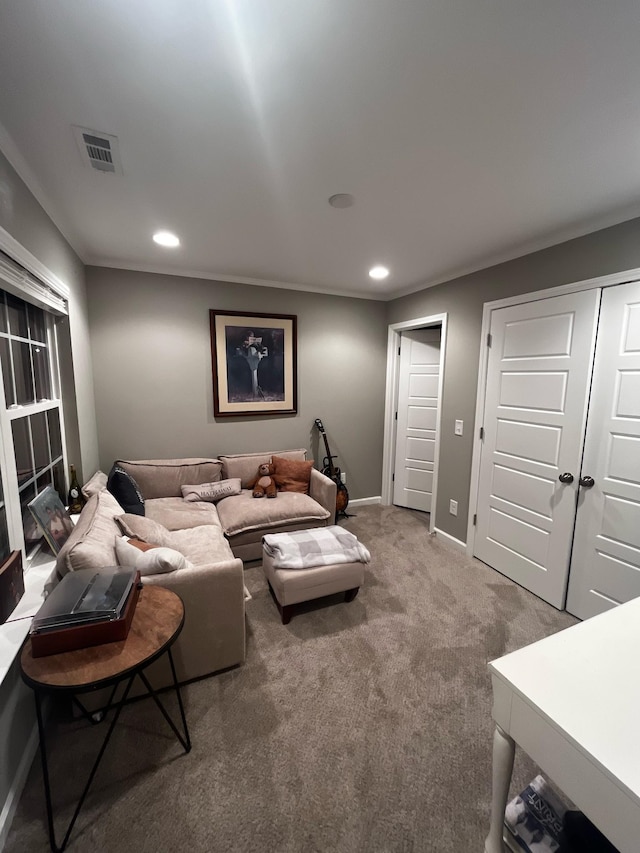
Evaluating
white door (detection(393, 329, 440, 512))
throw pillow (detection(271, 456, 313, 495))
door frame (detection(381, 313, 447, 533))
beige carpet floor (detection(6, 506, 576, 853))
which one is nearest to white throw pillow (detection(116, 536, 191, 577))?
beige carpet floor (detection(6, 506, 576, 853))

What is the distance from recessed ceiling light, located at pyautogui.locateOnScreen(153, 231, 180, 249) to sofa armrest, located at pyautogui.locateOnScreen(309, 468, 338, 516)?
7.50ft

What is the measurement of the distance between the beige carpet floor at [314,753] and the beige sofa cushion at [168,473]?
4.76ft

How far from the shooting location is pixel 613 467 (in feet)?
6.72

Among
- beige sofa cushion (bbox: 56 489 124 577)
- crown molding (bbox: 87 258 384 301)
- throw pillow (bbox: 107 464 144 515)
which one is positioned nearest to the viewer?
beige sofa cushion (bbox: 56 489 124 577)

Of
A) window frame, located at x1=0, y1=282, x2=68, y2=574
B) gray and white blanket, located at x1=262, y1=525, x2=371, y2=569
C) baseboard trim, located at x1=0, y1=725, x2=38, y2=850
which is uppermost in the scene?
window frame, located at x1=0, y1=282, x2=68, y2=574

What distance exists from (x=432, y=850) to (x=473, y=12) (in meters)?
2.53

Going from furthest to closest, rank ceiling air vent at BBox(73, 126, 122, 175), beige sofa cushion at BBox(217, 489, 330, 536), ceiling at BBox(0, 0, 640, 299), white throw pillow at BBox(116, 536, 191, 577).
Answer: beige sofa cushion at BBox(217, 489, 330, 536)
white throw pillow at BBox(116, 536, 191, 577)
ceiling air vent at BBox(73, 126, 122, 175)
ceiling at BBox(0, 0, 640, 299)

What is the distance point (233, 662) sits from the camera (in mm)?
1801

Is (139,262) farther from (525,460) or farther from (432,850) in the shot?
(432,850)

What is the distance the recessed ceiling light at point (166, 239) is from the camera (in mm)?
2322

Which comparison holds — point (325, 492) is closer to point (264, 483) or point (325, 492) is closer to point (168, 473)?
point (264, 483)

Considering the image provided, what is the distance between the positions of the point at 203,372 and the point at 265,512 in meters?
1.51

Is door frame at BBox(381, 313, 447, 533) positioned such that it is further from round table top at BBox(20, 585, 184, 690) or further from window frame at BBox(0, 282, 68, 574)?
window frame at BBox(0, 282, 68, 574)

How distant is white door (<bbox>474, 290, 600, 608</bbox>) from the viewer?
2205 mm
